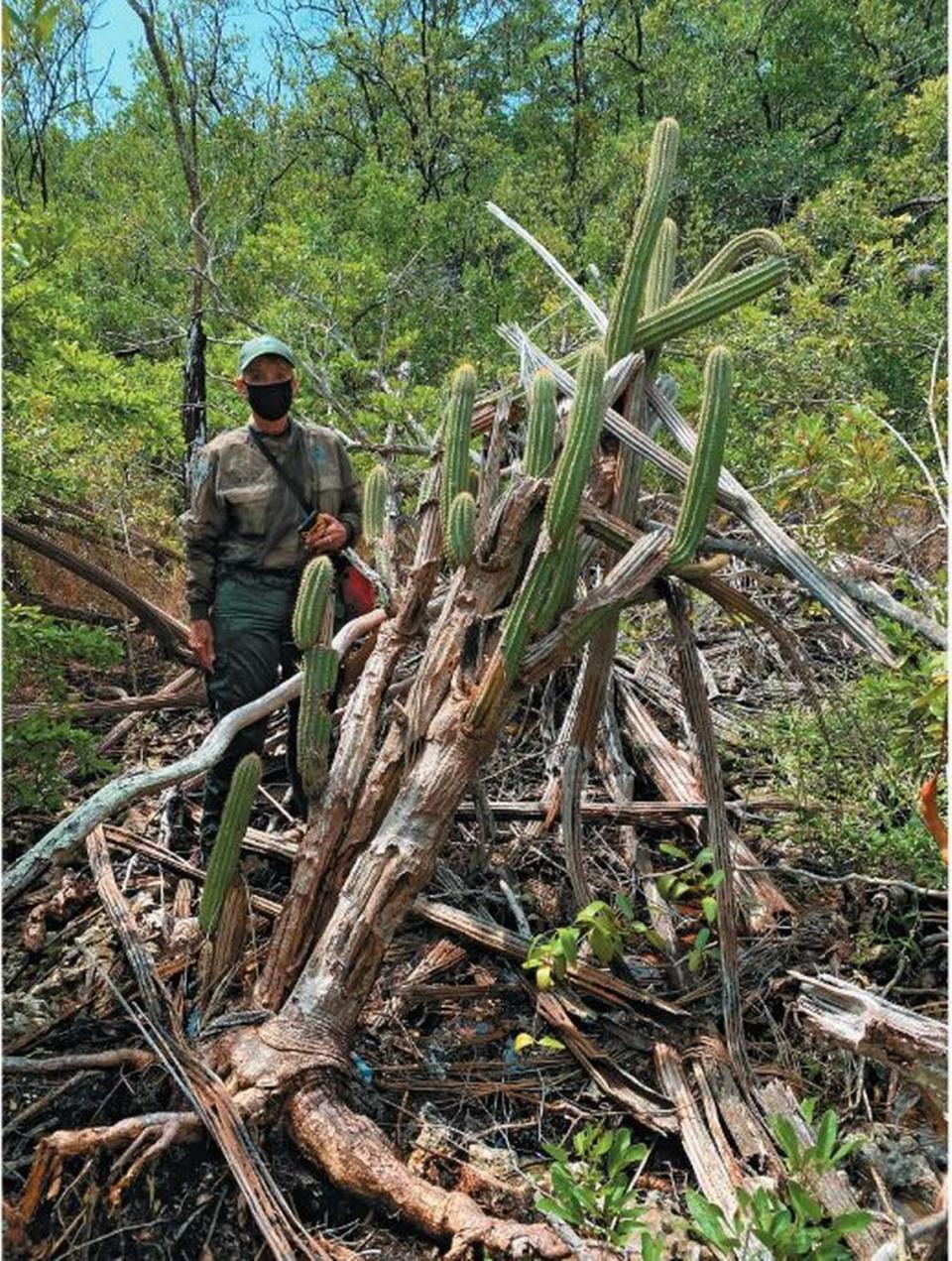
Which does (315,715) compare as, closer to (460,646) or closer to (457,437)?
(460,646)

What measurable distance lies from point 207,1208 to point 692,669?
81.2 inches

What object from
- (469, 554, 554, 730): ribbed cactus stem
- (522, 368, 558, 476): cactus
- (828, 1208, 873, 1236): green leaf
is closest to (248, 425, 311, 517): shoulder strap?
(522, 368, 558, 476): cactus

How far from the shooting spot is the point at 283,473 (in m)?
3.90

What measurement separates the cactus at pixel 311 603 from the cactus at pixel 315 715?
52 millimetres

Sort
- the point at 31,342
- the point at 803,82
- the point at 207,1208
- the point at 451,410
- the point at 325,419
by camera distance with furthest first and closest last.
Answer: the point at 803,82 < the point at 325,419 < the point at 31,342 < the point at 451,410 < the point at 207,1208

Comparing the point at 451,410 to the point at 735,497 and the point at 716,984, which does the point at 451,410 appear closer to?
the point at 735,497

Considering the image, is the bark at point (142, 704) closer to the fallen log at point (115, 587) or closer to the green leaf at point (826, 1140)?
the fallen log at point (115, 587)

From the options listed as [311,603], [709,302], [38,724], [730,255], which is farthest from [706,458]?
[38,724]

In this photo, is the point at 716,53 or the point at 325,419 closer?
the point at 325,419

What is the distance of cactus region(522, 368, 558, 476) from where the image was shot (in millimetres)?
3004

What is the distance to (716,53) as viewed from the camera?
1527 cm

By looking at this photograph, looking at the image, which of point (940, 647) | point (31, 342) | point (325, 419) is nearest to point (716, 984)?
point (940, 647)

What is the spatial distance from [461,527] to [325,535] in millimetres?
978

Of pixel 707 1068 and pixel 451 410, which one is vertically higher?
pixel 451 410
